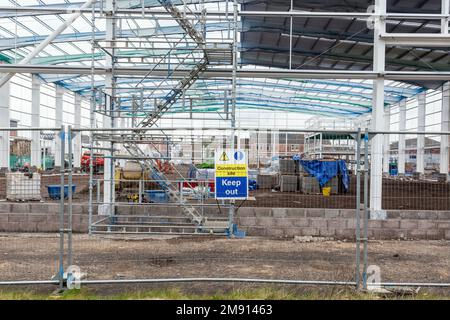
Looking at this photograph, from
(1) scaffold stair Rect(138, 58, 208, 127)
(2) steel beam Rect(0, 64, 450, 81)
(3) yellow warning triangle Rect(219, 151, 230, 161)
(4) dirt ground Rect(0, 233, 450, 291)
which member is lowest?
(4) dirt ground Rect(0, 233, 450, 291)

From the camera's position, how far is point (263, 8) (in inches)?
685

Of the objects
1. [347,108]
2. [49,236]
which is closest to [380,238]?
[49,236]

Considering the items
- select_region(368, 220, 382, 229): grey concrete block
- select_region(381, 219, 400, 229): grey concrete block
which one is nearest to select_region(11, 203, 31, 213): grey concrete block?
select_region(368, 220, 382, 229): grey concrete block

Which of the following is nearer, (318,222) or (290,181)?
(318,222)

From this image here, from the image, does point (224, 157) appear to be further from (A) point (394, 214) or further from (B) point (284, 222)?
(A) point (394, 214)

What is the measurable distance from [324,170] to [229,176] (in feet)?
32.1

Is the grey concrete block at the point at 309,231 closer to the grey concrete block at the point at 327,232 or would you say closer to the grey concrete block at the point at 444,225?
the grey concrete block at the point at 327,232

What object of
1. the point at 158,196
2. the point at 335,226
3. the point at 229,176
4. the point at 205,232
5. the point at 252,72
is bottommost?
the point at 205,232

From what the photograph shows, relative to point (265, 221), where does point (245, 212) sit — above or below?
above

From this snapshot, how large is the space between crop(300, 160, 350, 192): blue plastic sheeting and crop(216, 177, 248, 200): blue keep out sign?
917cm

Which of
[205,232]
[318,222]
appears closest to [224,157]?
[205,232]

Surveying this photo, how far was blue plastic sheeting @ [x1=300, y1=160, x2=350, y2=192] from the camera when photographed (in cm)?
1548

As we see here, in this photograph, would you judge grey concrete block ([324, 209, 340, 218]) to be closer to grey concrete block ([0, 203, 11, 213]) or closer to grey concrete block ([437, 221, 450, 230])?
grey concrete block ([437, 221, 450, 230])

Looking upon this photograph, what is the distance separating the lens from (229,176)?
6.77m
